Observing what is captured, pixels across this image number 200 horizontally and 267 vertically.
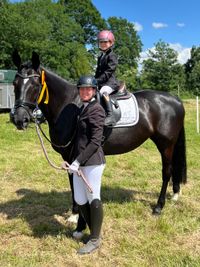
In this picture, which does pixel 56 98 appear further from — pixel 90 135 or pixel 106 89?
pixel 90 135

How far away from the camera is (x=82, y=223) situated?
13.9ft

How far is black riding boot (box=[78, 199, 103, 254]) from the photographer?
369 cm

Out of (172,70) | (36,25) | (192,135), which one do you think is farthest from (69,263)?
(36,25)

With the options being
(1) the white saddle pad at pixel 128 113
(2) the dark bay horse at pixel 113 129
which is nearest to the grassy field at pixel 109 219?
(2) the dark bay horse at pixel 113 129

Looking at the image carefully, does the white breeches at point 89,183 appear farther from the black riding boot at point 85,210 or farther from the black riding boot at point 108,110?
the black riding boot at point 108,110

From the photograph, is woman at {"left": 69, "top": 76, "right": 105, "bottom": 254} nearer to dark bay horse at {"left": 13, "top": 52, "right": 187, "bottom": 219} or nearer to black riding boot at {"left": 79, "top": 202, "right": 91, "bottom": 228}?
black riding boot at {"left": 79, "top": 202, "right": 91, "bottom": 228}

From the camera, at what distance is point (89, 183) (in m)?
3.60

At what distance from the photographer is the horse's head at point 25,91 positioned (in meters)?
3.87

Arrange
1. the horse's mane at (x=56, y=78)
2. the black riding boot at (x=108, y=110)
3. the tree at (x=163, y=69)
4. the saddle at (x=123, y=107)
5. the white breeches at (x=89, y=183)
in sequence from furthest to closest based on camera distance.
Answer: the tree at (x=163, y=69) < the saddle at (x=123, y=107) < the black riding boot at (x=108, y=110) < the horse's mane at (x=56, y=78) < the white breeches at (x=89, y=183)

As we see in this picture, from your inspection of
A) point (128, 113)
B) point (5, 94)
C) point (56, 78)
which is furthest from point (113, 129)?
point (5, 94)

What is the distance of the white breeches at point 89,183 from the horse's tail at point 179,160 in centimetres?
226

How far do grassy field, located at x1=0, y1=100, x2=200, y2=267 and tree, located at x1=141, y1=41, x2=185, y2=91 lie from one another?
20805mm

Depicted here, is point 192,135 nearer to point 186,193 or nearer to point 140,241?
point 186,193

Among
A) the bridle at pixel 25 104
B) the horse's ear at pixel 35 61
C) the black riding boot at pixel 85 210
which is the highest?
the horse's ear at pixel 35 61
